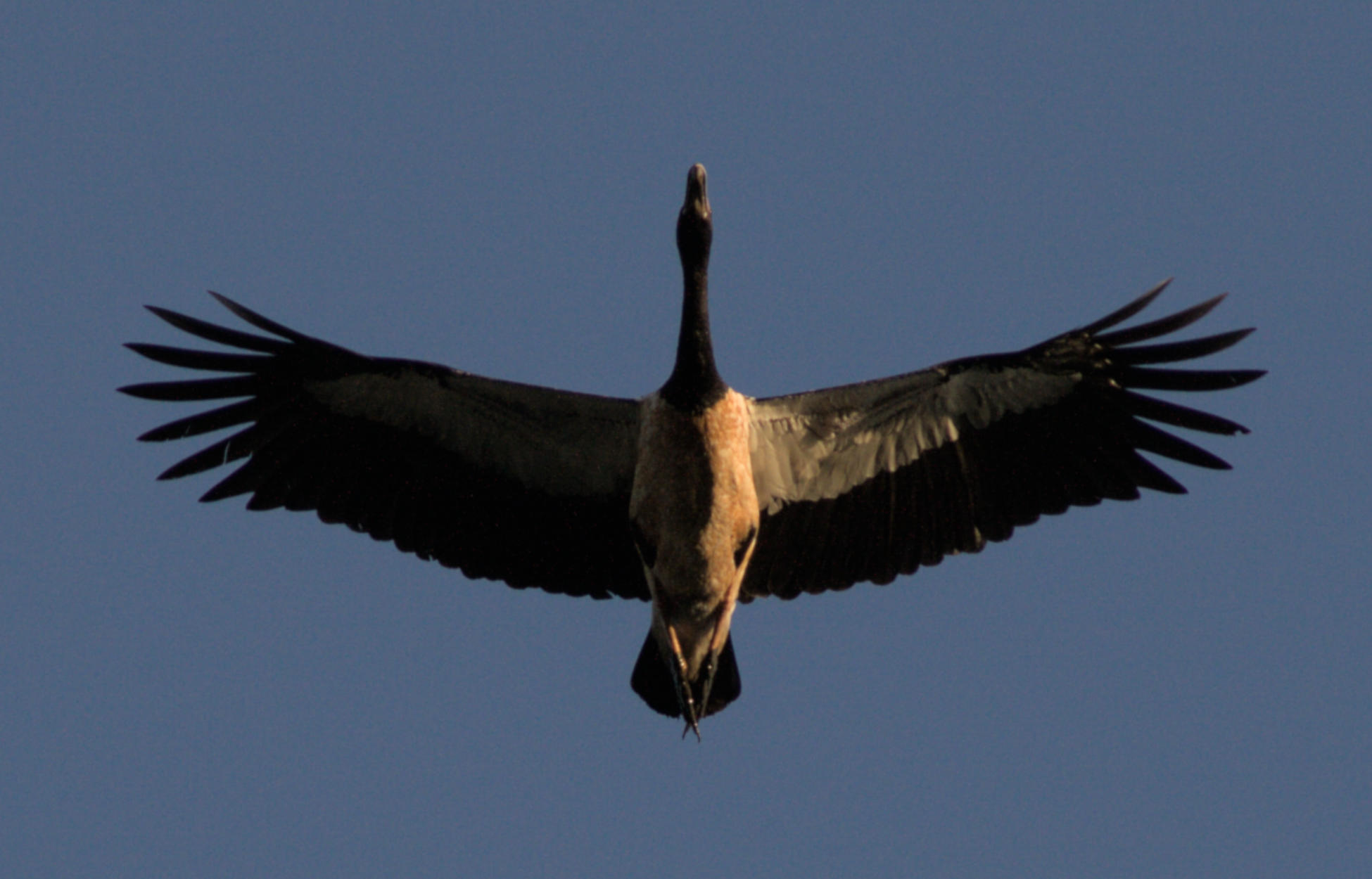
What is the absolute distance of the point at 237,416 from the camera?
33.4ft

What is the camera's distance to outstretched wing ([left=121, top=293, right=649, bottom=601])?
1014 centimetres

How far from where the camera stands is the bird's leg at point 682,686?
10.0m

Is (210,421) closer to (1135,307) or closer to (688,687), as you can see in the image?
(688,687)

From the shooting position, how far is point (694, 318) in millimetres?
9742

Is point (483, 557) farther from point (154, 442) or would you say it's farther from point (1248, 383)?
point (1248, 383)

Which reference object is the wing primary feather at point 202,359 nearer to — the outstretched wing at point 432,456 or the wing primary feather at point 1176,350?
the outstretched wing at point 432,456

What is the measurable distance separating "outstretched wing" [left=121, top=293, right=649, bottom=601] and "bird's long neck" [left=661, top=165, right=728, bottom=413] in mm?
576

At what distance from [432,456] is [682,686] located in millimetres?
2255

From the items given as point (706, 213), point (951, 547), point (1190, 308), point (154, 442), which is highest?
point (706, 213)

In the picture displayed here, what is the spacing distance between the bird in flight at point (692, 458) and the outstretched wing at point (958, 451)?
0.01 meters

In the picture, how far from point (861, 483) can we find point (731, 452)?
120cm

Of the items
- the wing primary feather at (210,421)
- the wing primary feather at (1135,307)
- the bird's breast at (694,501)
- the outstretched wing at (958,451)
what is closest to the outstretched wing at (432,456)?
the wing primary feather at (210,421)

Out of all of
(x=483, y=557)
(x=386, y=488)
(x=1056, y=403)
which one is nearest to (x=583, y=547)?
(x=483, y=557)

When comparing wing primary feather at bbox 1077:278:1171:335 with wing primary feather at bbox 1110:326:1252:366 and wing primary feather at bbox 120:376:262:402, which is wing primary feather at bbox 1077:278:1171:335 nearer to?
wing primary feather at bbox 1110:326:1252:366
